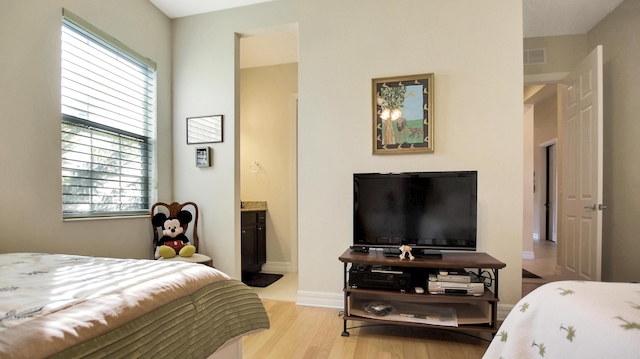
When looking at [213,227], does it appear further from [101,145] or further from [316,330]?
[316,330]

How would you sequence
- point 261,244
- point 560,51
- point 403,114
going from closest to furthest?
point 403,114, point 560,51, point 261,244

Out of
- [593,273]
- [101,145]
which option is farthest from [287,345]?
[593,273]

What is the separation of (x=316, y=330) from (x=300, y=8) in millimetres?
2709

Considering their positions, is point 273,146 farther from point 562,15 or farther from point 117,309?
point 562,15

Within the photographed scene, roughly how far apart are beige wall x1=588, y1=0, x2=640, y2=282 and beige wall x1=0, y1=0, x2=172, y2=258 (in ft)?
14.4

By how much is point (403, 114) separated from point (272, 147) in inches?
77.5

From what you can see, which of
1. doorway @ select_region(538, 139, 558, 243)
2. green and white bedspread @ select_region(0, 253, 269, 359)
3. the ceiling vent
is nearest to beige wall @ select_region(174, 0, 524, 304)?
the ceiling vent

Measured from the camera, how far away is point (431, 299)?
1966 mm

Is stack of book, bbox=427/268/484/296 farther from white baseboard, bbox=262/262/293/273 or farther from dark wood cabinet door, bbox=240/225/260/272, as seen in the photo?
white baseboard, bbox=262/262/293/273

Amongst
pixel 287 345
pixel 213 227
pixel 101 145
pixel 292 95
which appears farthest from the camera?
pixel 292 95

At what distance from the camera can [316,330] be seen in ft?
6.89

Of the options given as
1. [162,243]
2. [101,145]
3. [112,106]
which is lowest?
[162,243]

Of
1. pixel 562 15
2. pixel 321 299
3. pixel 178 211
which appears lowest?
pixel 321 299

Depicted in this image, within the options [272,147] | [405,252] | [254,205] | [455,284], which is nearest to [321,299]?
[405,252]
